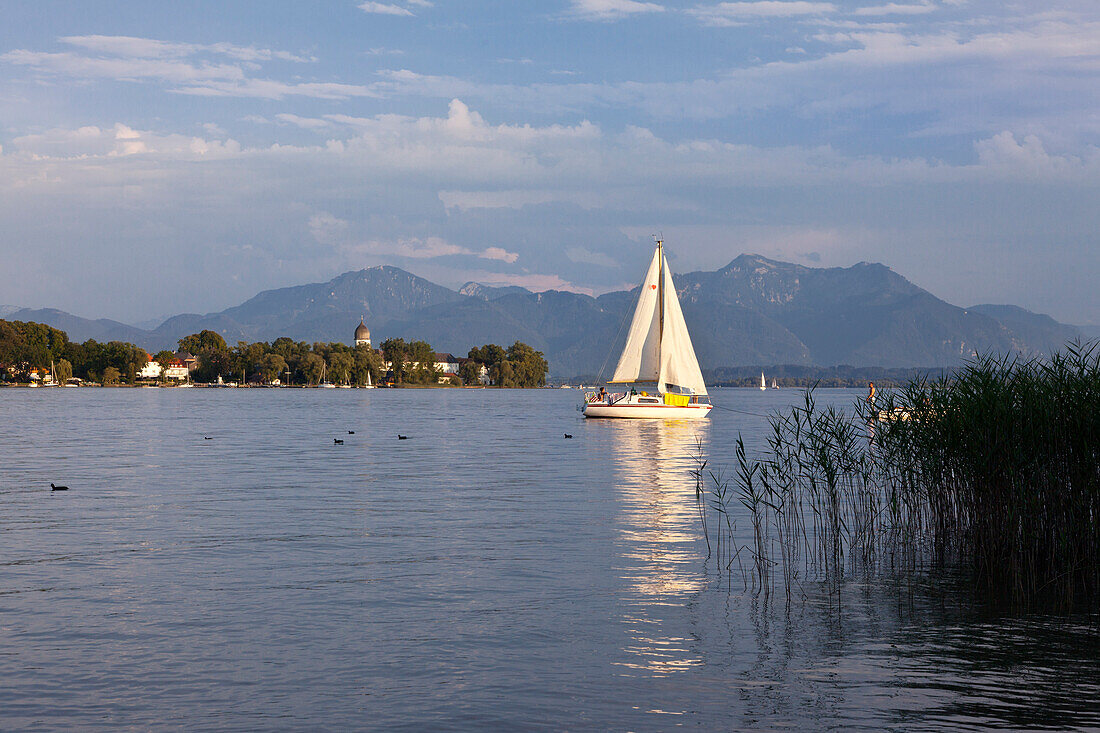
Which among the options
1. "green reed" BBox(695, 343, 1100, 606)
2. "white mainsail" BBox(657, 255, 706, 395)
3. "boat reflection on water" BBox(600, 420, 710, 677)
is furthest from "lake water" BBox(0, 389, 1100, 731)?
"white mainsail" BBox(657, 255, 706, 395)

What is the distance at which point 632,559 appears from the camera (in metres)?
20.3

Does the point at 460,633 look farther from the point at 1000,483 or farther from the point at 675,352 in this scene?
the point at 675,352

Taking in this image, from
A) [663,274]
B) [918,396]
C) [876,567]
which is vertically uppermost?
[663,274]

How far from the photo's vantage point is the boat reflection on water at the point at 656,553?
13.4 m

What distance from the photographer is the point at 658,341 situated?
76.3 meters

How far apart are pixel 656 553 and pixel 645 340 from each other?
56.1 meters

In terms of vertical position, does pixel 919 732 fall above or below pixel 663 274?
below

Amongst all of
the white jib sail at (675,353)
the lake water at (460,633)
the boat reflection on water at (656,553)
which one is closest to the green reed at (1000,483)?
the boat reflection on water at (656,553)

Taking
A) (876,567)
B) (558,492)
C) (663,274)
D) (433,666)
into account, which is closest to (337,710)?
(433,666)

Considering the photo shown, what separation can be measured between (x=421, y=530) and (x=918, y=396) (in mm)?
11914

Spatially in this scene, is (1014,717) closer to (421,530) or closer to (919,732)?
(919,732)

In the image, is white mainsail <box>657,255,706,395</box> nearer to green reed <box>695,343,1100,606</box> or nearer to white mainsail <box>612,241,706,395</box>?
white mainsail <box>612,241,706,395</box>

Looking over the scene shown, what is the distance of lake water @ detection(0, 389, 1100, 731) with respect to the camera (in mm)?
10977

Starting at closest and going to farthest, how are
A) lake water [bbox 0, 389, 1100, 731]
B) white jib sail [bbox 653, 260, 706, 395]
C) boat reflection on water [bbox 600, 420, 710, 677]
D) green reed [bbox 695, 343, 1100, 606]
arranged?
lake water [bbox 0, 389, 1100, 731], boat reflection on water [bbox 600, 420, 710, 677], green reed [bbox 695, 343, 1100, 606], white jib sail [bbox 653, 260, 706, 395]
